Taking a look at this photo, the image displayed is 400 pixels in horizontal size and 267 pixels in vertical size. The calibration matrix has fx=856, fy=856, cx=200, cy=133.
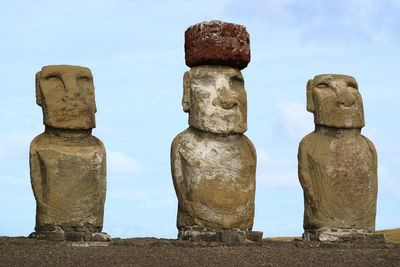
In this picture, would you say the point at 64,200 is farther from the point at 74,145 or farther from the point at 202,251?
the point at 202,251

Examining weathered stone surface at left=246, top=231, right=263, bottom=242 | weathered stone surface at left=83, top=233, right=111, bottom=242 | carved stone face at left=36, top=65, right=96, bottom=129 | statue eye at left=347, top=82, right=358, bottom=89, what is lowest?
weathered stone surface at left=83, top=233, right=111, bottom=242

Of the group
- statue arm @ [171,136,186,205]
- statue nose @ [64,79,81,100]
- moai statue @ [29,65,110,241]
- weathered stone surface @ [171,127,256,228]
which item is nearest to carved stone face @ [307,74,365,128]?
weathered stone surface @ [171,127,256,228]

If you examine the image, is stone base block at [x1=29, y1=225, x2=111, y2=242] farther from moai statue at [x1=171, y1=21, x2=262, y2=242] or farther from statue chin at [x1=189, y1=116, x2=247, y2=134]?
statue chin at [x1=189, y1=116, x2=247, y2=134]

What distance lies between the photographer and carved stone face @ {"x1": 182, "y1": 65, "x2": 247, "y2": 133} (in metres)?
15.8

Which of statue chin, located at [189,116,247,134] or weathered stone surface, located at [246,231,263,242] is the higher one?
statue chin, located at [189,116,247,134]

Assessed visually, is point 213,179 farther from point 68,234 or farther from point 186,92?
point 68,234

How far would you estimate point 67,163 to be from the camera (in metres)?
15.7

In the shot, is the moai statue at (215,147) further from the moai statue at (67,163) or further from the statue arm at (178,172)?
the moai statue at (67,163)

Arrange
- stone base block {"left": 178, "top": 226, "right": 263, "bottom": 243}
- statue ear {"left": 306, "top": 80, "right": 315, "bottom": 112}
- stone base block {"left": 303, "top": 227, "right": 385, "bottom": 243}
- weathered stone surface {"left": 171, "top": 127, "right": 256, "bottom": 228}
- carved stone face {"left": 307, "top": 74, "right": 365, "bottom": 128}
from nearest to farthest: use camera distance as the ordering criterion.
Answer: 1. stone base block {"left": 178, "top": 226, "right": 263, "bottom": 243}
2. weathered stone surface {"left": 171, "top": 127, "right": 256, "bottom": 228}
3. stone base block {"left": 303, "top": 227, "right": 385, "bottom": 243}
4. carved stone face {"left": 307, "top": 74, "right": 365, "bottom": 128}
5. statue ear {"left": 306, "top": 80, "right": 315, "bottom": 112}

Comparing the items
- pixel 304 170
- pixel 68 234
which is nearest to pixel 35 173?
pixel 68 234

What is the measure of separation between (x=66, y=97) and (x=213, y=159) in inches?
116

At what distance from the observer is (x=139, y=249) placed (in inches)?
578

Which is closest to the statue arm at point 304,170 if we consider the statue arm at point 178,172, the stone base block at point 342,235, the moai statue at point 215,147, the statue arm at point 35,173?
the stone base block at point 342,235

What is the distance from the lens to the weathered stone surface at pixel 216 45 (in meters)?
16.0
